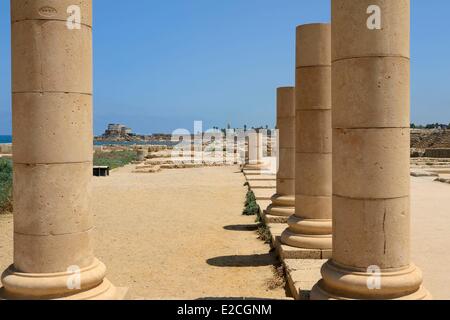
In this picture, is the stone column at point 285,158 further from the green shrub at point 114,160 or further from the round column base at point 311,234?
the green shrub at point 114,160

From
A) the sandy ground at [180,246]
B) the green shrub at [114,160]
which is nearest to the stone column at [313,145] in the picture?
the sandy ground at [180,246]

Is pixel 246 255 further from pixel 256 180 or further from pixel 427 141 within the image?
pixel 427 141

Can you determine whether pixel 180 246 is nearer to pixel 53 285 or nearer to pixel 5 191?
pixel 53 285

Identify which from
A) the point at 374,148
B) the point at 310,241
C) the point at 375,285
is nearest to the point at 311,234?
the point at 310,241

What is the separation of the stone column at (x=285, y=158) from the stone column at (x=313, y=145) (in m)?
3.51

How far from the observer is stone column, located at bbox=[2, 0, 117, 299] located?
5922 mm

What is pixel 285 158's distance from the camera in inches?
563

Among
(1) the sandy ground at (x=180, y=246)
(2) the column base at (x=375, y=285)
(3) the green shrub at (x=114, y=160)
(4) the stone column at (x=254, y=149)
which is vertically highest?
(4) the stone column at (x=254, y=149)

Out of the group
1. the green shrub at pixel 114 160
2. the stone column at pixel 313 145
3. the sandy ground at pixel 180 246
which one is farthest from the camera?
the green shrub at pixel 114 160

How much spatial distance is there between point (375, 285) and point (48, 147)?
4.53 meters

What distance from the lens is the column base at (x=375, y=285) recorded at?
5.95m

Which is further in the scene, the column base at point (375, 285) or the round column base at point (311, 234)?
the round column base at point (311, 234)
